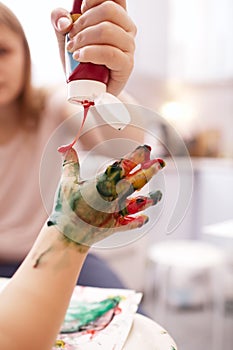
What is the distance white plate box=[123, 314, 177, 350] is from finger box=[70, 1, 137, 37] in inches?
11.2

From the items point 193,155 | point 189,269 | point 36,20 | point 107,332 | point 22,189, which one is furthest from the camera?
point 193,155

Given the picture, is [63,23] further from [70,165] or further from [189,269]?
[189,269]

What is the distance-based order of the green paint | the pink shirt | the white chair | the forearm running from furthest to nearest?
the white chair, the pink shirt, the green paint, the forearm

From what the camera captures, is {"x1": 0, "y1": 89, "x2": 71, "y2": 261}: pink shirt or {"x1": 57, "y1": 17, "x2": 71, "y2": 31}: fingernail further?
{"x1": 0, "y1": 89, "x2": 71, "y2": 261}: pink shirt

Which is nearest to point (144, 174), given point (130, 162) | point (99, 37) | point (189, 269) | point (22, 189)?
point (130, 162)

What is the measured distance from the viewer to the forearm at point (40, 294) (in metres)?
0.37

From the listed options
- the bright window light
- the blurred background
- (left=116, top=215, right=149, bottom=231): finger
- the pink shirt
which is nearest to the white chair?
the blurred background

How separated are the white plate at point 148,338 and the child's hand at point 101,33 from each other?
0.80ft

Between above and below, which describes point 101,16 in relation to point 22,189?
above

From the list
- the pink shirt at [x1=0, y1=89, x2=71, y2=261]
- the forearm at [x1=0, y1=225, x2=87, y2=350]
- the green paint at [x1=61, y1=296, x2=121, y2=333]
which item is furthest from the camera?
the pink shirt at [x1=0, y1=89, x2=71, y2=261]

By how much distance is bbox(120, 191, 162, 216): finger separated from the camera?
0.39m

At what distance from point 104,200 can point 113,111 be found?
81mm

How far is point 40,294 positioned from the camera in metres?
0.38

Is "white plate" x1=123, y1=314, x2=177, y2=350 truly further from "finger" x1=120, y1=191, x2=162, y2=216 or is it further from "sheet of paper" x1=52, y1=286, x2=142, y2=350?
"finger" x1=120, y1=191, x2=162, y2=216
